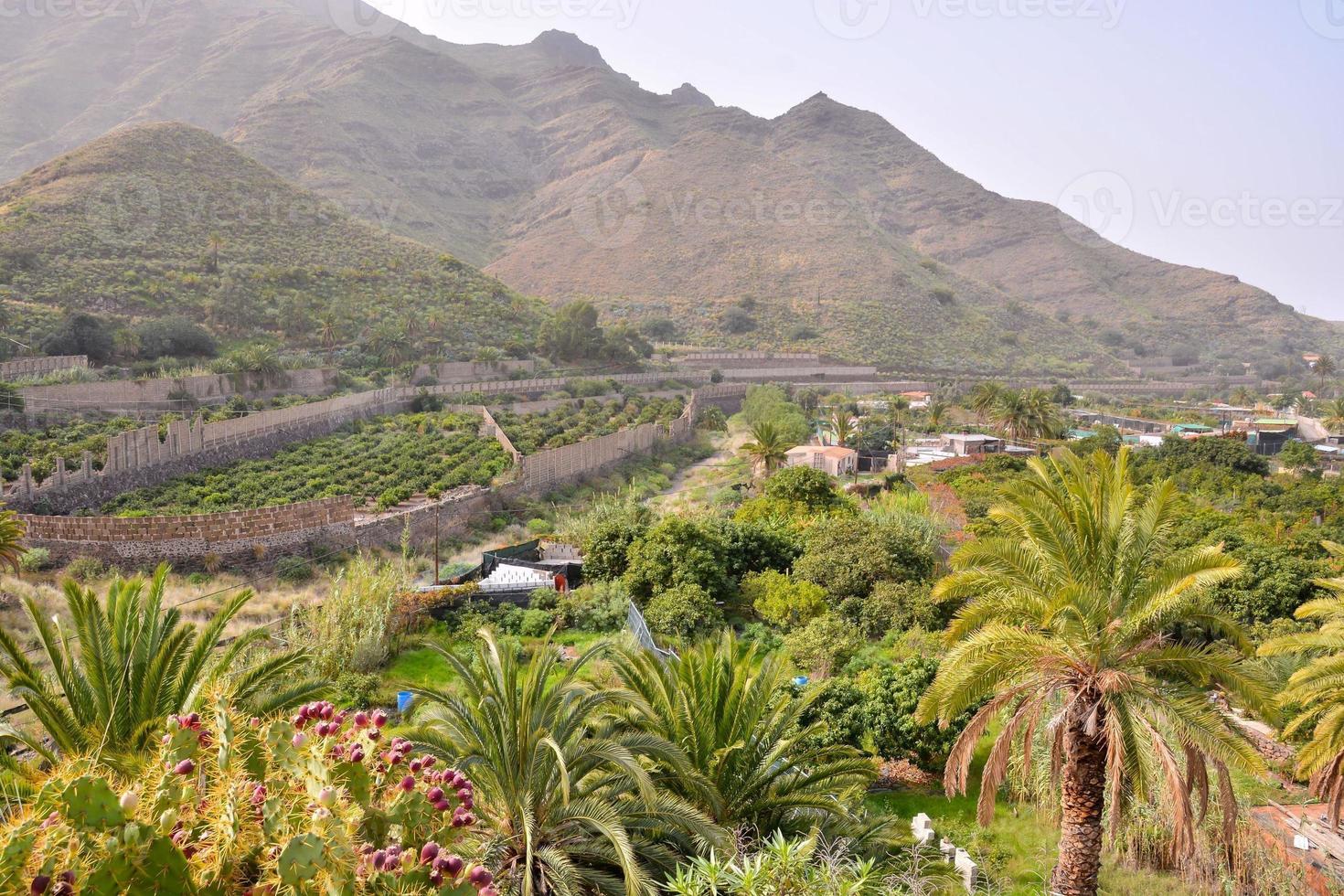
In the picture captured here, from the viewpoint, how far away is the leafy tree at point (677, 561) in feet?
56.0

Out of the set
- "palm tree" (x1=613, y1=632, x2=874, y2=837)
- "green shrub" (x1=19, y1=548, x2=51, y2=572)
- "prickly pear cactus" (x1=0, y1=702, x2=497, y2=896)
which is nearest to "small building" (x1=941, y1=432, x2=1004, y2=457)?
"palm tree" (x1=613, y1=632, x2=874, y2=837)

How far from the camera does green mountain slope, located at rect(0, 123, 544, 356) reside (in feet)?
132

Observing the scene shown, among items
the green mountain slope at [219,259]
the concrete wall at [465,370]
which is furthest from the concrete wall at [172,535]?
the concrete wall at [465,370]

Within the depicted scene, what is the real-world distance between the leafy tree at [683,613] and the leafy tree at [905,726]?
4.36 m

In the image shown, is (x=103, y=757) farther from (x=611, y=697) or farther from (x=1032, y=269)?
(x=1032, y=269)

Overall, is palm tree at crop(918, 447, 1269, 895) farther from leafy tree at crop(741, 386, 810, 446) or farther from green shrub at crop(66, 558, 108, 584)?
leafy tree at crop(741, 386, 810, 446)

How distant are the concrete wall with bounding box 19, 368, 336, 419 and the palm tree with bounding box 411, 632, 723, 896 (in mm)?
26606

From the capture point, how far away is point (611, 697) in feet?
25.6

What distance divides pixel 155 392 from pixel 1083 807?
105 ft

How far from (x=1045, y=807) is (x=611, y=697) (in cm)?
604

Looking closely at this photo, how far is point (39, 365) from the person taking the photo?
31.0 meters

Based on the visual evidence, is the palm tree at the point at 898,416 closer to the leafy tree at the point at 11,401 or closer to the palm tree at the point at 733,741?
the palm tree at the point at 733,741

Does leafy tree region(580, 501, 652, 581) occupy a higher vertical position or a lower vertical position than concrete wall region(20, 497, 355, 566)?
higher

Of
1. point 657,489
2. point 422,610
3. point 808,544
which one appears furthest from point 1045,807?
point 657,489
